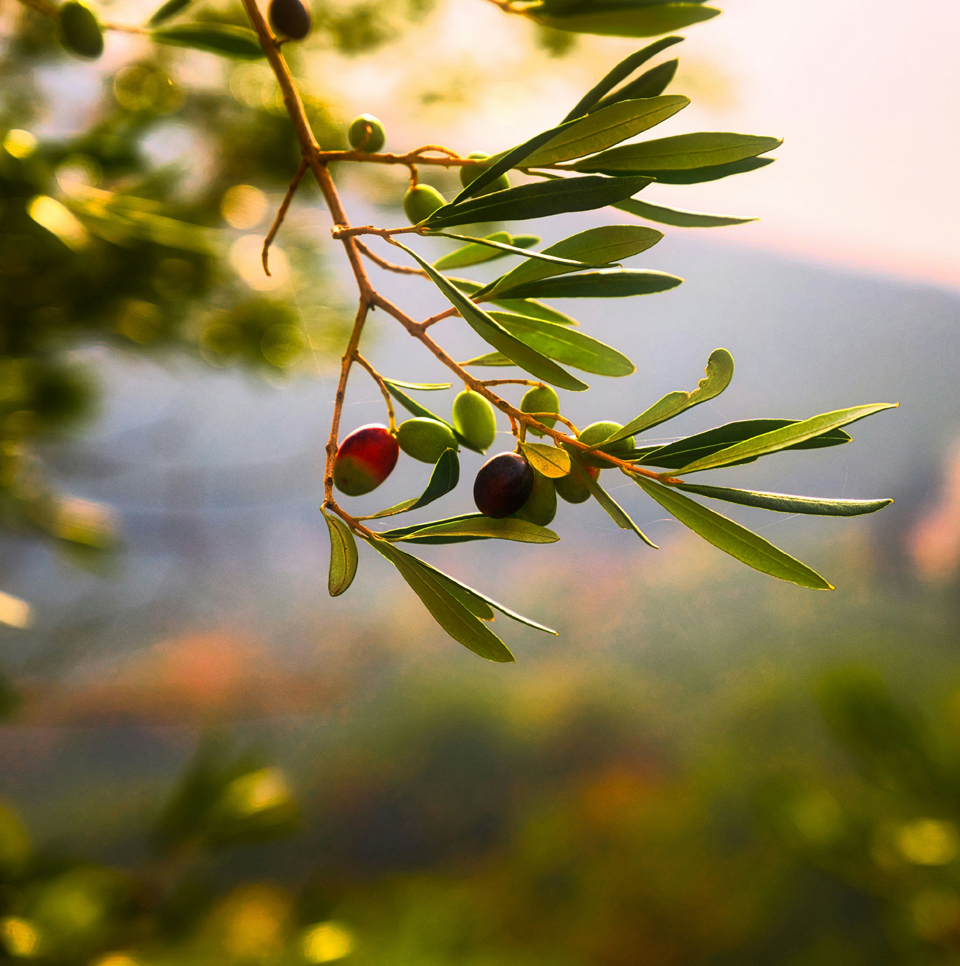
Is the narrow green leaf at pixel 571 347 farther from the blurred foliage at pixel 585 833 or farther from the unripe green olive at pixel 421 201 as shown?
the blurred foliage at pixel 585 833

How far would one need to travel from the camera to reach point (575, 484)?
22 centimetres

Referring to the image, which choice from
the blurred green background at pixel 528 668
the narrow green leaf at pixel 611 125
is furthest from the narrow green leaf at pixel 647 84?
the blurred green background at pixel 528 668

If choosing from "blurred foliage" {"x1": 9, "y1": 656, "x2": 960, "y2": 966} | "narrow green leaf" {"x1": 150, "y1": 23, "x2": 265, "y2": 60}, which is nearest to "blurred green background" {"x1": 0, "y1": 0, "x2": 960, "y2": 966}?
"blurred foliage" {"x1": 9, "y1": 656, "x2": 960, "y2": 966}

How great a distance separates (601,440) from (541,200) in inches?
2.8

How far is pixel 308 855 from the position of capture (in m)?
1.94

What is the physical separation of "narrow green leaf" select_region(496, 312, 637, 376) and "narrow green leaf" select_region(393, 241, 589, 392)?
49 millimetres

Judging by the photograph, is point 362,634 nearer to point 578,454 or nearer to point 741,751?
point 741,751

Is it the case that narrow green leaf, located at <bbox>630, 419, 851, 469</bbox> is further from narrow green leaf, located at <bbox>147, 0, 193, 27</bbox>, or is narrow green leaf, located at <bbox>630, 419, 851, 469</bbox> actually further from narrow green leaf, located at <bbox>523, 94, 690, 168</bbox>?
narrow green leaf, located at <bbox>147, 0, 193, 27</bbox>

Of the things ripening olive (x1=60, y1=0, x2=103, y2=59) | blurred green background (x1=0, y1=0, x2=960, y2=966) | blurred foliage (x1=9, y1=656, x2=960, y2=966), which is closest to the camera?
ripening olive (x1=60, y1=0, x2=103, y2=59)

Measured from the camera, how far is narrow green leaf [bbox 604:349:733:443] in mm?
180

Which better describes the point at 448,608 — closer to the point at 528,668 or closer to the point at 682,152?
the point at 682,152

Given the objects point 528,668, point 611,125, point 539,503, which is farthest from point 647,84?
point 528,668

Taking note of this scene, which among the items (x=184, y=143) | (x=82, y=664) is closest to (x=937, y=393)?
(x=184, y=143)

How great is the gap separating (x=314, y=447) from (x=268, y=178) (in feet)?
4.05
